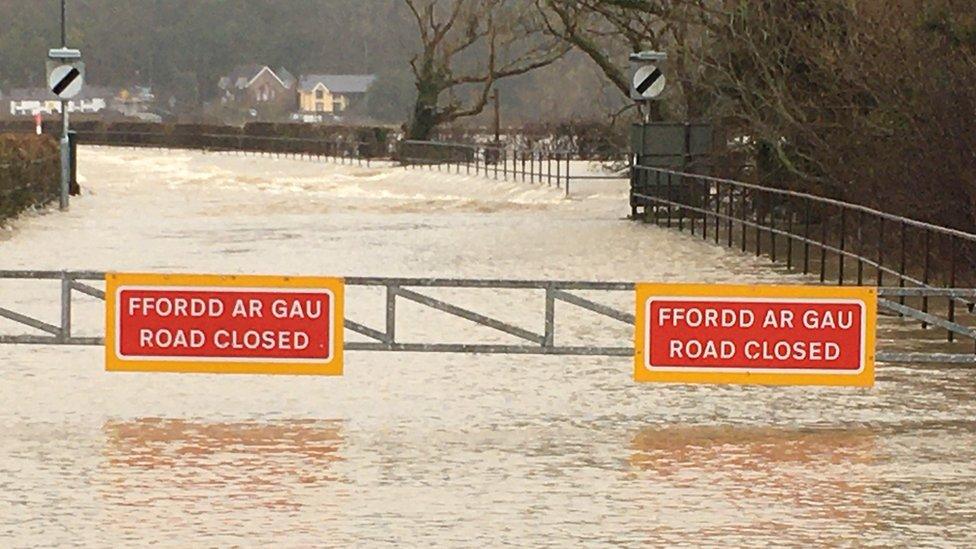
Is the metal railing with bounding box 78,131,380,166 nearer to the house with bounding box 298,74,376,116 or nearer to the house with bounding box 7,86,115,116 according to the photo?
the house with bounding box 7,86,115,116

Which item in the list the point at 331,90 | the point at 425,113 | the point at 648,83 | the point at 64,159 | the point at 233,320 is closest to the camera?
the point at 233,320

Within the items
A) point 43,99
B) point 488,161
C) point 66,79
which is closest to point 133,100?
point 43,99

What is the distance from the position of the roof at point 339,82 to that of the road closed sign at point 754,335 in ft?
559

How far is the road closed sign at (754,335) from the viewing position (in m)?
14.5

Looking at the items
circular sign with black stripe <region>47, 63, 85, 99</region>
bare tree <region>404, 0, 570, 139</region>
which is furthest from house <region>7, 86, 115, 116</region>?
circular sign with black stripe <region>47, 63, 85, 99</region>

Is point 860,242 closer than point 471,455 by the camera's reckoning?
No

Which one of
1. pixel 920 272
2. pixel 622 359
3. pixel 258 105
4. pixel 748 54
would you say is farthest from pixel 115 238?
pixel 258 105

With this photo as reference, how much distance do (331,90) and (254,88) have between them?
34.9 feet

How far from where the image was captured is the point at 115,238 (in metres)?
34.9

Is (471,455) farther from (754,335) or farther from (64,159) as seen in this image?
Result: (64,159)

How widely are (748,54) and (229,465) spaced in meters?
24.7

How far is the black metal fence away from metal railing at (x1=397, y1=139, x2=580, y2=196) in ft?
42.2

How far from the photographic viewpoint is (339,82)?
186m

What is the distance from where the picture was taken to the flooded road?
10.7 metres
